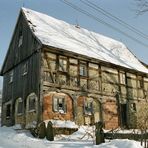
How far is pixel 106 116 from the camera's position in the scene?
2459cm

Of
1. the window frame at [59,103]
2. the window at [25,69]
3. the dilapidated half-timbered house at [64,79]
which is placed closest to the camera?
the window frame at [59,103]

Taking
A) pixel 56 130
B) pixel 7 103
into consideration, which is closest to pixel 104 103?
pixel 56 130

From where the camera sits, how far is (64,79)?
874 inches

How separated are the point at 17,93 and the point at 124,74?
10.8 meters

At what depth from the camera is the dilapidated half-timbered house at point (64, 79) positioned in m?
21.3

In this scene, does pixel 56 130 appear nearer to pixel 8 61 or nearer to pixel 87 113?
pixel 87 113

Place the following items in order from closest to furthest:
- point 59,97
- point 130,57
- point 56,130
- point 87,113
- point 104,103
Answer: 1. point 56,130
2. point 59,97
3. point 87,113
4. point 104,103
5. point 130,57

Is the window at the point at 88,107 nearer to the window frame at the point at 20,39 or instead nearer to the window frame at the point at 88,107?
the window frame at the point at 88,107

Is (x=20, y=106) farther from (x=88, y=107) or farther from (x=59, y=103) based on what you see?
(x=88, y=107)

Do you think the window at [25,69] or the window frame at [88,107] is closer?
the window frame at [88,107]

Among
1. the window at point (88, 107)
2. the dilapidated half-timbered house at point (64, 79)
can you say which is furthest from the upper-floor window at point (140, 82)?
the window at point (88, 107)

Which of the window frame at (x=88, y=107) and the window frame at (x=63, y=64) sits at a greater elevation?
the window frame at (x=63, y=64)

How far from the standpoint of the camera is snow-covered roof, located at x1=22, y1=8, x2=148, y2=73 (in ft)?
76.0

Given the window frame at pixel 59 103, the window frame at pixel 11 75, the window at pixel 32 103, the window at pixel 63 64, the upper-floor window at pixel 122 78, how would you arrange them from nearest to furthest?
1. the window frame at pixel 59 103
2. the window at pixel 32 103
3. the window at pixel 63 64
4. the window frame at pixel 11 75
5. the upper-floor window at pixel 122 78
